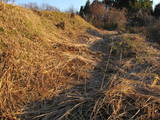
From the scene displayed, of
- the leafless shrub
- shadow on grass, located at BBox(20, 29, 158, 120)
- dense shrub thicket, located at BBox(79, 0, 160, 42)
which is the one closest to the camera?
shadow on grass, located at BBox(20, 29, 158, 120)

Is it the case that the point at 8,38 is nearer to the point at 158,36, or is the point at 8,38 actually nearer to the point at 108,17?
the point at 158,36

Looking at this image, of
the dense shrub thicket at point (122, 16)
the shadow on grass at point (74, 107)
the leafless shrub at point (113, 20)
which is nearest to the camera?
the shadow on grass at point (74, 107)

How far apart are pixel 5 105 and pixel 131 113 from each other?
1.43 metres

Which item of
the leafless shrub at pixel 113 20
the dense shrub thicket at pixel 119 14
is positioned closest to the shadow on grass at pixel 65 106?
the dense shrub thicket at pixel 119 14

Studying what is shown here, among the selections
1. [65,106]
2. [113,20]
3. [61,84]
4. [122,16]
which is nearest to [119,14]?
[122,16]

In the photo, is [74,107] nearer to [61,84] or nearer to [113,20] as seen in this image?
[61,84]

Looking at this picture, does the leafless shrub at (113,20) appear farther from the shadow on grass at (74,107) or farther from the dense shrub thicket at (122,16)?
the shadow on grass at (74,107)

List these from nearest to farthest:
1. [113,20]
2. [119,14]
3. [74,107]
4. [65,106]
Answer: [74,107]
[65,106]
[113,20]
[119,14]

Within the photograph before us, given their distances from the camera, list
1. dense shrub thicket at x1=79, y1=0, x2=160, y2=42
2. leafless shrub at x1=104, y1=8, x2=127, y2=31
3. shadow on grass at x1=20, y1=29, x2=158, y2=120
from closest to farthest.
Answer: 1. shadow on grass at x1=20, y1=29, x2=158, y2=120
2. dense shrub thicket at x1=79, y1=0, x2=160, y2=42
3. leafless shrub at x1=104, y1=8, x2=127, y2=31

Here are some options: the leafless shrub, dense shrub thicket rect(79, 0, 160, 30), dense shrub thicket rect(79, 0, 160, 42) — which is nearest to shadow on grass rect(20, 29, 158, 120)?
dense shrub thicket rect(79, 0, 160, 42)

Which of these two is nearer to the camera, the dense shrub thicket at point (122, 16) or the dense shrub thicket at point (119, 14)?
the dense shrub thicket at point (122, 16)

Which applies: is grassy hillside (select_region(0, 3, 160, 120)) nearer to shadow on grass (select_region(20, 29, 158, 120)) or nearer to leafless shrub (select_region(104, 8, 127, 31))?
shadow on grass (select_region(20, 29, 158, 120))

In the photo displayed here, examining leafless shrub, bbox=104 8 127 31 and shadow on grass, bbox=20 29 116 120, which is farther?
leafless shrub, bbox=104 8 127 31

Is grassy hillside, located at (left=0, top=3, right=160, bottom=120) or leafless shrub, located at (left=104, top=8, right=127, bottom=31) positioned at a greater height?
leafless shrub, located at (left=104, top=8, right=127, bottom=31)
